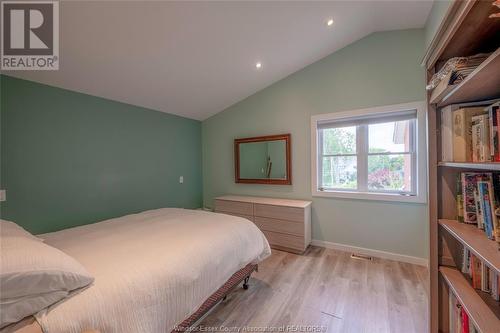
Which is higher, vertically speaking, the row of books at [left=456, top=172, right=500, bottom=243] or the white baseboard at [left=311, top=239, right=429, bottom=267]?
the row of books at [left=456, top=172, right=500, bottom=243]

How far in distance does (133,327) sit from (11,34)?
2350 millimetres

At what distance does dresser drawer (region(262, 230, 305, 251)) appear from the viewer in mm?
2816

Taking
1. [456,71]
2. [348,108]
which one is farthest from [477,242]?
[348,108]

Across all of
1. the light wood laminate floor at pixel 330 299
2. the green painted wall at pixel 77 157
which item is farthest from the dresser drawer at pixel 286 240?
the green painted wall at pixel 77 157

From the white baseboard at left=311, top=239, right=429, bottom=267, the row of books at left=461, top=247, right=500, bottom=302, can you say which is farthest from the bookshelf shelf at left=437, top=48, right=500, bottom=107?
the white baseboard at left=311, top=239, right=429, bottom=267

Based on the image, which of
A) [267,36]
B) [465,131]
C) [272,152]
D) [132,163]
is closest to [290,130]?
[272,152]

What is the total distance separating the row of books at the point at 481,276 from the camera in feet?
3.34

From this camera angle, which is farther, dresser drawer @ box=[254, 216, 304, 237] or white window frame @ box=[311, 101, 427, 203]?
dresser drawer @ box=[254, 216, 304, 237]

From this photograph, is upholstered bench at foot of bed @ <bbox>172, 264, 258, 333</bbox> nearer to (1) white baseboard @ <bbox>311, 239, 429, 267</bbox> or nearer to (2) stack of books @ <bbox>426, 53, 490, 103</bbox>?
(1) white baseboard @ <bbox>311, 239, 429, 267</bbox>

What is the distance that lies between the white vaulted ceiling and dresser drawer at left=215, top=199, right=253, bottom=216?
186 cm

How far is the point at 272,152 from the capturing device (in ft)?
11.3

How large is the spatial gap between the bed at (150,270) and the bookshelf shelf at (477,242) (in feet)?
4.60

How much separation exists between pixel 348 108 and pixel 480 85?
1944 mm

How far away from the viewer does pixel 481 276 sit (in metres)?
1.10
